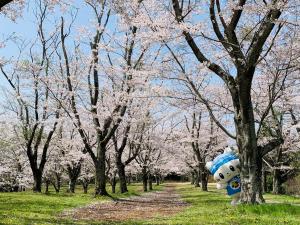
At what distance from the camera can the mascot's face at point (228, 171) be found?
59.5ft

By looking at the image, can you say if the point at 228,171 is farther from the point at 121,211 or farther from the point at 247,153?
the point at 121,211

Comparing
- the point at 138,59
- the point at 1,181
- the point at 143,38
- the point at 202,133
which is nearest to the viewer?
the point at 143,38

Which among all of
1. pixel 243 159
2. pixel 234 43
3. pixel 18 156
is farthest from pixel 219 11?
pixel 18 156

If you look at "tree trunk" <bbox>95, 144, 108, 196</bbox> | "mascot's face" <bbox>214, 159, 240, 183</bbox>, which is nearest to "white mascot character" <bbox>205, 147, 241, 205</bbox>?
"mascot's face" <bbox>214, 159, 240, 183</bbox>

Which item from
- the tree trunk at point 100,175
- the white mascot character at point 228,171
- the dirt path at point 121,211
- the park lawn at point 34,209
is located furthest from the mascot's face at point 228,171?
the tree trunk at point 100,175

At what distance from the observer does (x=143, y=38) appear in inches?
696

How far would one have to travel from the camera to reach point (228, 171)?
59.7ft

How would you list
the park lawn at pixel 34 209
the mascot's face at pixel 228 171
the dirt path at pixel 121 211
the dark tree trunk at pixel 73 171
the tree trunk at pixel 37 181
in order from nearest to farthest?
the park lawn at pixel 34 209 → the dirt path at pixel 121 211 → the mascot's face at pixel 228 171 → the tree trunk at pixel 37 181 → the dark tree trunk at pixel 73 171

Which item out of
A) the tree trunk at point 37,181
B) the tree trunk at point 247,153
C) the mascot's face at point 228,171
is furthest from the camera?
the tree trunk at point 37,181

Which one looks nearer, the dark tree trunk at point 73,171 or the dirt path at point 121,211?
the dirt path at point 121,211

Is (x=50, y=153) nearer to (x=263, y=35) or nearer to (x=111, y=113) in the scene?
(x=111, y=113)

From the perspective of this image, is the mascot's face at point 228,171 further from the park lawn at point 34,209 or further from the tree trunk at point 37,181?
the tree trunk at point 37,181

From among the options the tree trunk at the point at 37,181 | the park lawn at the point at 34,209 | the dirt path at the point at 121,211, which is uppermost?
the tree trunk at the point at 37,181

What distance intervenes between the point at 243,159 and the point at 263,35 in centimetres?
461
